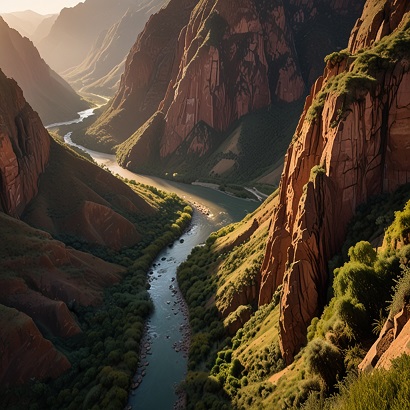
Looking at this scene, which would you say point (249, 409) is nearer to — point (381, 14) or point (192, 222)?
point (381, 14)

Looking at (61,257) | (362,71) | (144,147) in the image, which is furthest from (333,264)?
(144,147)

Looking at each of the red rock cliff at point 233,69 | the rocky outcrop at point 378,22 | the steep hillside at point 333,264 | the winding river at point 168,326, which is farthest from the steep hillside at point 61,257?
the red rock cliff at point 233,69

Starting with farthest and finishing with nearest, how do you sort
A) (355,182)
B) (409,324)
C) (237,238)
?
(237,238) → (355,182) → (409,324)

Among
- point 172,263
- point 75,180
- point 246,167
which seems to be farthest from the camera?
point 246,167

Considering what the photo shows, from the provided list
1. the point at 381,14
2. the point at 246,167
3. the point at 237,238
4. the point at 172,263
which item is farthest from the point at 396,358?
the point at 246,167

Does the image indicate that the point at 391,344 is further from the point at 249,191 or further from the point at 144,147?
the point at 144,147

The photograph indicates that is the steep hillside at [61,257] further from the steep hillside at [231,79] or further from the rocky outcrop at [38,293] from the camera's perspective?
the steep hillside at [231,79]

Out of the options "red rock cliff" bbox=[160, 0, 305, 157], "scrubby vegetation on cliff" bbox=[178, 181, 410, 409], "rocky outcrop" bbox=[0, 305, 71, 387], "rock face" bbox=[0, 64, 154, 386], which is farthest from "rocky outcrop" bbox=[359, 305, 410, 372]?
"red rock cliff" bbox=[160, 0, 305, 157]
